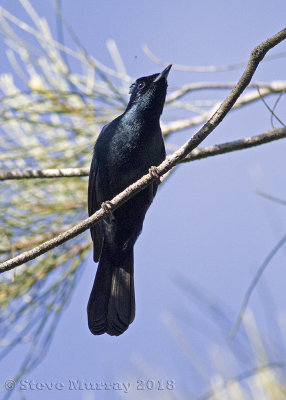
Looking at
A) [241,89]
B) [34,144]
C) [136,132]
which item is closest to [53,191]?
[34,144]

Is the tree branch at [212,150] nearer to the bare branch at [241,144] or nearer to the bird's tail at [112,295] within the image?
the bare branch at [241,144]

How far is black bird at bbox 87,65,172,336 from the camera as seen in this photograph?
10.6 feet

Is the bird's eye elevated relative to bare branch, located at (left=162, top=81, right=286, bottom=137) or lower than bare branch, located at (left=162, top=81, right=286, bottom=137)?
elevated

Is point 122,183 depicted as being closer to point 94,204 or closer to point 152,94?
point 94,204

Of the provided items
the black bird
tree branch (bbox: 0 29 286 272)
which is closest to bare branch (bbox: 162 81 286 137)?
the black bird

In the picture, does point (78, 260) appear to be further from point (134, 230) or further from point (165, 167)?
point (165, 167)

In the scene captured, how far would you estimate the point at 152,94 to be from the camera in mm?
3346

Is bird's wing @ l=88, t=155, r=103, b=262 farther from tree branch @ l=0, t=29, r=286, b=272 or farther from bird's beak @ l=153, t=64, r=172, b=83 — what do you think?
tree branch @ l=0, t=29, r=286, b=272

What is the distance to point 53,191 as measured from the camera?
344 cm

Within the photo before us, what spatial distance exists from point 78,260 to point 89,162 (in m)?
0.49

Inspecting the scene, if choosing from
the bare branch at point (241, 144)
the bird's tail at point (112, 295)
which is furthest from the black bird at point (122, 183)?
the bare branch at point (241, 144)

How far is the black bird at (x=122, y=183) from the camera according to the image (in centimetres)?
323

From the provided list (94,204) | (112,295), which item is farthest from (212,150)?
(112,295)

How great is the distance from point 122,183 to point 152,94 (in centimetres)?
45
